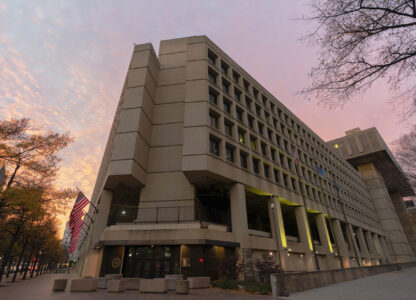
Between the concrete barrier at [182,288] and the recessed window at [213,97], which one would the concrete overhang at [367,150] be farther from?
the concrete barrier at [182,288]

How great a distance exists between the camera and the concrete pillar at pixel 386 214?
64.4 meters

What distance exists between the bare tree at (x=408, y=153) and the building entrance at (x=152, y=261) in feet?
78.5

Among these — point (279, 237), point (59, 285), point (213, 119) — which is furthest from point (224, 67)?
point (59, 285)

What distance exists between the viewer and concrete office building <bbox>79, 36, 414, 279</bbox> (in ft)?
64.5

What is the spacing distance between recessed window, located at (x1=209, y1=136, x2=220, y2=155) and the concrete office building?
15 centimetres

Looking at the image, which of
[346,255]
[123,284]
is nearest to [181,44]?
[123,284]

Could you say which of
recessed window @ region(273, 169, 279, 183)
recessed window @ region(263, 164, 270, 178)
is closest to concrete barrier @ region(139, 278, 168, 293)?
recessed window @ region(263, 164, 270, 178)

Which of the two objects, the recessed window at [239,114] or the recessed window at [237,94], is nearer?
the recessed window at [239,114]

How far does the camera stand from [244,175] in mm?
26094

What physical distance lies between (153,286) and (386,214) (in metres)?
84.6

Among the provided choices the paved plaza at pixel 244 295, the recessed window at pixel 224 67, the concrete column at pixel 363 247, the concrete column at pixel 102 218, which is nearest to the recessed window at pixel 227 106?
the recessed window at pixel 224 67

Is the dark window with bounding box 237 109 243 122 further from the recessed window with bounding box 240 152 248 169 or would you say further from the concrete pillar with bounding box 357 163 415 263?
the concrete pillar with bounding box 357 163 415 263

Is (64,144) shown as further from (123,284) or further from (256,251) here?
(256,251)

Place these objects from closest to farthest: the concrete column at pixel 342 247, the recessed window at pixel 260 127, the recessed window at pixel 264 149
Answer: the recessed window at pixel 264 149, the recessed window at pixel 260 127, the concrete column at pixel 342 247
